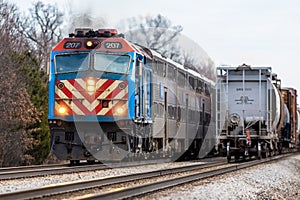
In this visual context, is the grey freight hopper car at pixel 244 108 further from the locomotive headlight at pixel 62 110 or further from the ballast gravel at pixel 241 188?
the locomotive headlight at pixel 62 110

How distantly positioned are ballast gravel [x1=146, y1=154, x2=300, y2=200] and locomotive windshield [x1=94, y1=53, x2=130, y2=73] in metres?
4.20

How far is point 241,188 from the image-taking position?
12.8 meters

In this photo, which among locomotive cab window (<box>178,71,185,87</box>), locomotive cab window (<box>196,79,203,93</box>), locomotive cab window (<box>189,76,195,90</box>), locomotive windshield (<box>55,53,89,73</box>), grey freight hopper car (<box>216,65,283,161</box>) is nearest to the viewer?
locomotive windshield (<box>55,53,89,73</box>)

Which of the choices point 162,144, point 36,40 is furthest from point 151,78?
point 36,40

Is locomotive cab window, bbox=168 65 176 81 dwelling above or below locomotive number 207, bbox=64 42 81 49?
below

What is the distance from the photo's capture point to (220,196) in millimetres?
11094

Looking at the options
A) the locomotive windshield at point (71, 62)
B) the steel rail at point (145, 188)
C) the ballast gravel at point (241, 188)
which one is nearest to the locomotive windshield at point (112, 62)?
the locomotive windshield at point (71, 62)

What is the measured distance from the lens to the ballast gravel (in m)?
11.1

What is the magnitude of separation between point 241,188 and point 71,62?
6.90 meters

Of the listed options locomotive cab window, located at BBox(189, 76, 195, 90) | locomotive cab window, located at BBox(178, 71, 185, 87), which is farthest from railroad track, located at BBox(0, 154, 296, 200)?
locomotive cab window, located at BBox(189, 76, 195, 90)

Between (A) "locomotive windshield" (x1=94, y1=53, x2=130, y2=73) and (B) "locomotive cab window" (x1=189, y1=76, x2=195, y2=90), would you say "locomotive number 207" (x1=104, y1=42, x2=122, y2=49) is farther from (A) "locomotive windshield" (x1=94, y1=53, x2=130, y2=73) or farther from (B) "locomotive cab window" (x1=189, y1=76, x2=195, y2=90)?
(B) "locomotive cab window" (x1=189, y1=76, x2=195, y2=90)

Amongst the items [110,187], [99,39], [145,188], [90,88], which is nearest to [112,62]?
[99,39]

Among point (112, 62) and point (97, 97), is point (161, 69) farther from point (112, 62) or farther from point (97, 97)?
point (97, 97)

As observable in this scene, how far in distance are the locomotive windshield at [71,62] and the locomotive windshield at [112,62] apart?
0.35m
